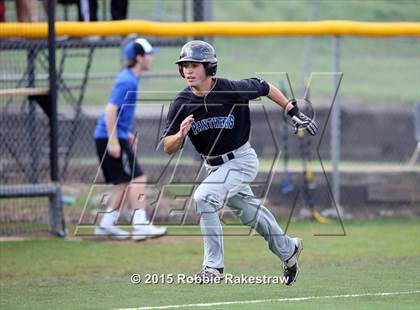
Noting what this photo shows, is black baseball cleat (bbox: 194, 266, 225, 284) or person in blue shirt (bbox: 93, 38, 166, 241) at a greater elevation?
black baseball cleat (bbox: 194, 266, 225, 284)

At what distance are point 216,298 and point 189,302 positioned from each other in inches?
11.9

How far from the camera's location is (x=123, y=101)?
40.2ft

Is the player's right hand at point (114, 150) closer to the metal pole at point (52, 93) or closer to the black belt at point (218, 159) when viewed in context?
the metal pole at point (52, 93)

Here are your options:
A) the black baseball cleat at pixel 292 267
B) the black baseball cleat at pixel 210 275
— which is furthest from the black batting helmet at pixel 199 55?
the black baseball cleat at pixel 292 267

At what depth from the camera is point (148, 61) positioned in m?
12.3

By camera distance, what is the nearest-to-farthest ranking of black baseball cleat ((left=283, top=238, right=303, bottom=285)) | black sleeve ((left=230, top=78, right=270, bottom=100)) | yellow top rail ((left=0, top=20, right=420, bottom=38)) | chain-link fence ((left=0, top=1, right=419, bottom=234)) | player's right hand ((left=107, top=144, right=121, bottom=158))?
black sleeve ((left=230, top=78, right=270, bottom=100)), black baseball cleat ((left=283, top=238, right=303, bottom=285)), player's right hand ((left=107, top=144, right=121, bottom=158)), yellow top rail ((left=0, top=20, right=420, bottom=38)), chain-link fence ((left=0, top=1, right=419, bottom=234))

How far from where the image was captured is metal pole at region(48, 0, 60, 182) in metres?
12.1

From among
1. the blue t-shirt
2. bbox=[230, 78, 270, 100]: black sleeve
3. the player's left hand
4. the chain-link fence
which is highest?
bbox=[230, 78, 270, 100]: black sleeve

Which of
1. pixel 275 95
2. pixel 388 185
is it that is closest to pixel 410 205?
pixel 388 185

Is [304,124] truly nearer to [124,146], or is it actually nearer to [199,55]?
[199,55]

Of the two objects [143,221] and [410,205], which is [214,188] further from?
[410,205]

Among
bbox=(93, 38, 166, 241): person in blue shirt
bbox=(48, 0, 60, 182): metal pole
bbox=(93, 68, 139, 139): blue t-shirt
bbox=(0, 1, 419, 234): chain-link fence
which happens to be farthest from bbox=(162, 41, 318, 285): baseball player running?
bbox=(48, 0, 60, 182): metal pole

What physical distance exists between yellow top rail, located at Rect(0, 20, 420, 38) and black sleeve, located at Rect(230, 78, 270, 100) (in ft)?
14.9

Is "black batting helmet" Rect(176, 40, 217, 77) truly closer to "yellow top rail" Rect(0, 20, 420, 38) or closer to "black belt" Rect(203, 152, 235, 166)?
"black belt" Rect(203, 152, 235, 166)
